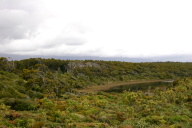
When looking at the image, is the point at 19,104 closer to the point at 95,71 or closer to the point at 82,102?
the point at 82,102

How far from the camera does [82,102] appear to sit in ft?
86.2

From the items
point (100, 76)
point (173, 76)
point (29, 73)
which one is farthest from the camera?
point (173, 76)

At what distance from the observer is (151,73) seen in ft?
311

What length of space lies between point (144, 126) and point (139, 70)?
8357 centimetres

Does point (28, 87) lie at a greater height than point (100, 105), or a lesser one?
greater

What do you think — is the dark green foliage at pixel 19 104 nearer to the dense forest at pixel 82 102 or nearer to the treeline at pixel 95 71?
the dense forest at pixel 82 102

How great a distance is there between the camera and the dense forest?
1584 centimetres

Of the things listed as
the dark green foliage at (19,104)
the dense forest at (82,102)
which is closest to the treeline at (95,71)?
the dense forest at (82,102)

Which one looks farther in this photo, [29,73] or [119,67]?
[119,67]

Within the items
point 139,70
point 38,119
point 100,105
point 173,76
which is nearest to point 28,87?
point 100,105

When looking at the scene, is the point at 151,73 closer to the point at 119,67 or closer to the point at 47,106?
the point at 119,67

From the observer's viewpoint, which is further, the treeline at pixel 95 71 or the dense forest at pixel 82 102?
the treeline at pixel 95 71

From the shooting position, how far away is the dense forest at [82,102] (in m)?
15.8

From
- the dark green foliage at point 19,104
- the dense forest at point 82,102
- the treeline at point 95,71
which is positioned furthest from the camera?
the treeline at point 95,71
